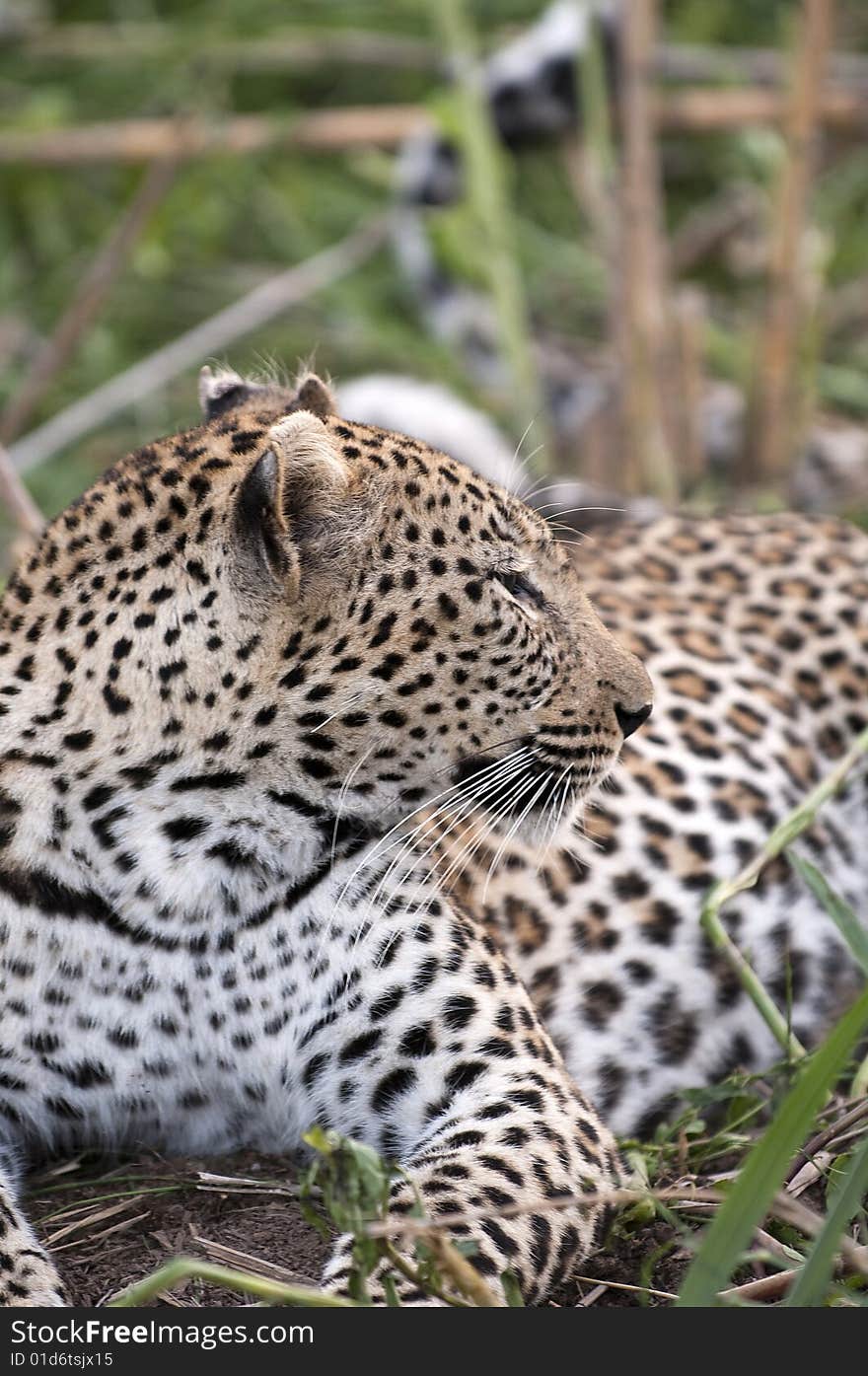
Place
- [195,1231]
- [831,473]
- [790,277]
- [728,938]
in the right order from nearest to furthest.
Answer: [195,1231] → [728,938] → [790,277] → [831,473]

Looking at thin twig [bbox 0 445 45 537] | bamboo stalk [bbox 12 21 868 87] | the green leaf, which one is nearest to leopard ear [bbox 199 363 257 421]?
thin twig [bbox 0 445 45 537]

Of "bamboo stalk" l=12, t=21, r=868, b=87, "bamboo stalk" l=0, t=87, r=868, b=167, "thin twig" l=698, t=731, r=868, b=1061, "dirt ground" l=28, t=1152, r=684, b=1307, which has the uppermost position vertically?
"bamboo stalk" l=12, t=21, r=868, b=87

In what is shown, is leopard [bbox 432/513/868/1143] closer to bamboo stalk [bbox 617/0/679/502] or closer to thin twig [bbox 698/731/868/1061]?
thin twig [bbox 698/731/868/1061]

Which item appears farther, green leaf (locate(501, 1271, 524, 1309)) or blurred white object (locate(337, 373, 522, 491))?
blurred white object (locate(337, 373, 522, 491))

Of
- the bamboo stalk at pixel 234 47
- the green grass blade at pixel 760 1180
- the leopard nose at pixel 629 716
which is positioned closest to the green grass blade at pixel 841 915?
the leopard nose at pixel 629 716

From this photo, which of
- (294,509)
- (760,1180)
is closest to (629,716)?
(294,509)

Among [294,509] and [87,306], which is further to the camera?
[87,306]

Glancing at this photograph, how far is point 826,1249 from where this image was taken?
3086 millimetres

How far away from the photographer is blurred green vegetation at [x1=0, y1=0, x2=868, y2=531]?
417 inches

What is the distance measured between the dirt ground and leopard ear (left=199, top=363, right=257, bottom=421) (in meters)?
1.87

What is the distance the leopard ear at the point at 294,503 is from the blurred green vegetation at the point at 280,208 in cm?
589

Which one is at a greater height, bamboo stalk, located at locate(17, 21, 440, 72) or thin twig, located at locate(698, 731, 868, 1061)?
bamboo stalk, located at locate(17, 21, 440, 72)

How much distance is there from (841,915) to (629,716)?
0.69 metres

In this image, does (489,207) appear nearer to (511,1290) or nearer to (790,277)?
(790,277)
